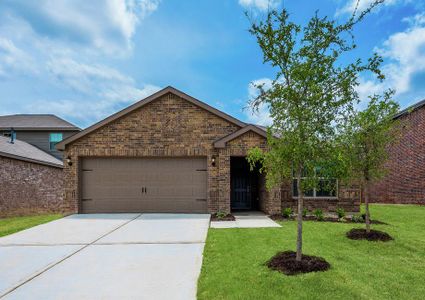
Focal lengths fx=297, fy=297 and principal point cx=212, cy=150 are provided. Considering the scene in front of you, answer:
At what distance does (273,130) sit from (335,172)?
52.9 inches

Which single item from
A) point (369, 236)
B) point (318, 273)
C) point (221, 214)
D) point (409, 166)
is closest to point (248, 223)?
point (221, 214)

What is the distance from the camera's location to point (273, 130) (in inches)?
224

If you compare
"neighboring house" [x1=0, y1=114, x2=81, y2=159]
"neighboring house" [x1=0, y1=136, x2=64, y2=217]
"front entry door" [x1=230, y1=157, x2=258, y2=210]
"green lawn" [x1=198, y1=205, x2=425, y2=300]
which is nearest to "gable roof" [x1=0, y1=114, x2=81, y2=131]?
"neighboring house" [x1=0, y1=114, x2=81, y2=159]

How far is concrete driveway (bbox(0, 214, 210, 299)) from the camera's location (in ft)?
15.0

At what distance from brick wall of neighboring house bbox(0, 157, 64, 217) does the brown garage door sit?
1617 millimetres

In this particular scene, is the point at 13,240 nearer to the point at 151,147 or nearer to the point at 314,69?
the point at 151,147

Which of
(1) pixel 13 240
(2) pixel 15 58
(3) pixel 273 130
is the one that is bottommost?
(1) pixel 13 240

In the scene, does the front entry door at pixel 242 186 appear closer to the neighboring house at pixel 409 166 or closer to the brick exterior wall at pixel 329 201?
the brick exterior wall at pixel 329 201

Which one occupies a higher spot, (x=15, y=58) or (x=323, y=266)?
A: (x=15, y=58)

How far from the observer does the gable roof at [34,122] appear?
71.1 feet

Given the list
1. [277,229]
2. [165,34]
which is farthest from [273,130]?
[165,34]

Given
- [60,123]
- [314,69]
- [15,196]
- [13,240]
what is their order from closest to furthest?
1. [314,69]
2. [13,240]
3. [15,196]
4. [60,123]

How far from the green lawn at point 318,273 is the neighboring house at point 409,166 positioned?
9.62m

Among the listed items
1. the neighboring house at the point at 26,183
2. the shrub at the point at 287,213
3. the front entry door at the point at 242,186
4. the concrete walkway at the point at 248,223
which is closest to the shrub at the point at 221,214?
the concrete walkway at the point at 248,223
